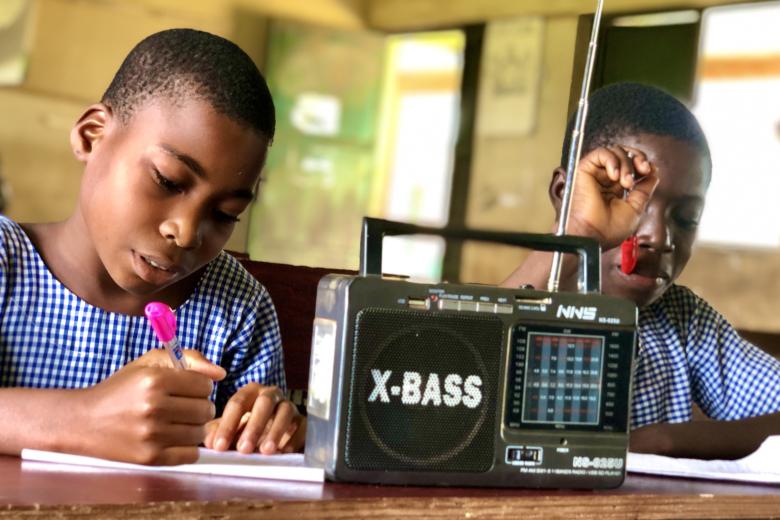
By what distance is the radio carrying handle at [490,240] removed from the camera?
0.69 meters

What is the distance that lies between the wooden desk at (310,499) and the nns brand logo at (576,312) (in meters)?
0.11

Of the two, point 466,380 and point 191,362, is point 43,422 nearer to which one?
point 191,362

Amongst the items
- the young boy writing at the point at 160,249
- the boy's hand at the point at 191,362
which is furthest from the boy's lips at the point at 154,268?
the boy's hand at the point at 191,362

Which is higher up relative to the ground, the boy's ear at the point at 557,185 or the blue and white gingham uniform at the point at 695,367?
the boy's ear at the point at 557,185

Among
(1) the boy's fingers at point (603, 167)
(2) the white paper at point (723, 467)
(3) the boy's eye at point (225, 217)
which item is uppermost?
(1) the boy's fingers at point (603, 167)

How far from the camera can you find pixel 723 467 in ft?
3.01

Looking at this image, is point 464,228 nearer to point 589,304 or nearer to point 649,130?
point 589,304

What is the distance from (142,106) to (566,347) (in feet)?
1.46

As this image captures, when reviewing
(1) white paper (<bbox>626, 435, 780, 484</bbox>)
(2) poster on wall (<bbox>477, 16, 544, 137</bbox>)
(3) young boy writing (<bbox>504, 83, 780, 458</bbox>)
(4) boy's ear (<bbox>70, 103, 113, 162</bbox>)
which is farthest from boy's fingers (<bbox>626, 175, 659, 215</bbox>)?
(2) poster on wall (<bbox>477, 16, 544, 137</bbox>)

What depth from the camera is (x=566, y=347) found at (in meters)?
0.74

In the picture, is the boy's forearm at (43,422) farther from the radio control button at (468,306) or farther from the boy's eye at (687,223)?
Result: the boy's eye at (687,223)

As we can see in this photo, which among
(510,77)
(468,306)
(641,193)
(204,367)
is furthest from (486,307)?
(510,77)

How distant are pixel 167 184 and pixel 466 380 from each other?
33 cm

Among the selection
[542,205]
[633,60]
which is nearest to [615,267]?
[633,60]
